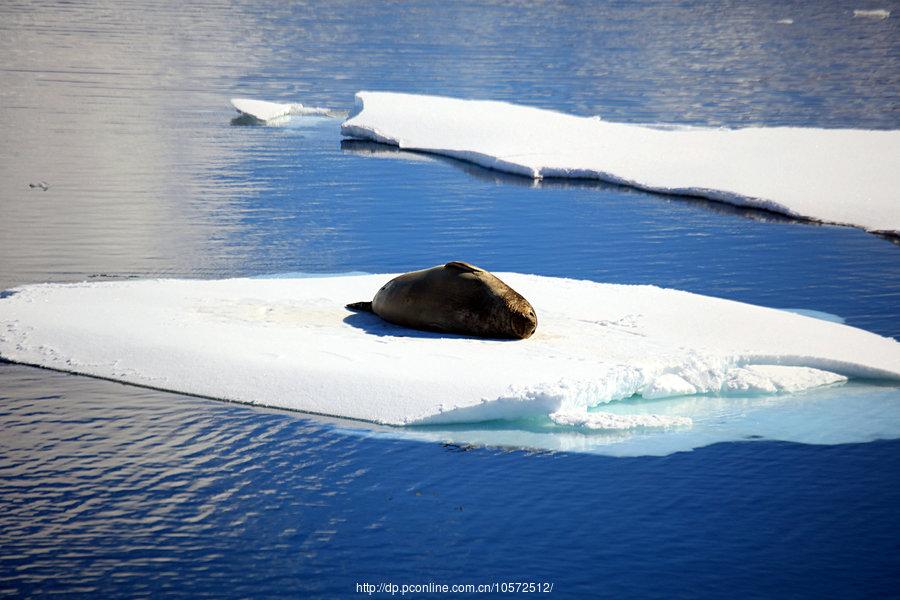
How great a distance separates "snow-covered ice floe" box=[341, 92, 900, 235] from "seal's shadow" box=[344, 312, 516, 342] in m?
6.80

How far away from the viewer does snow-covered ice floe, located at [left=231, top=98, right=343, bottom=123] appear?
70.3 ft

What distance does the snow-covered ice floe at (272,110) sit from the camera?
70.3ft

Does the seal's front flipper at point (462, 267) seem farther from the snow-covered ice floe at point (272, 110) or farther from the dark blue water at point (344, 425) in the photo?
the snow-covered ice floe at point (272, 110)

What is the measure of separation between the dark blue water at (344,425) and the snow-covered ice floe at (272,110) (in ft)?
1.74

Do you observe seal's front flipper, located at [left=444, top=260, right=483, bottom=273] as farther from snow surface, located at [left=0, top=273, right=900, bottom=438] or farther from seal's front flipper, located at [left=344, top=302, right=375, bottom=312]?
seal's front flipper, located at [left=344, top=302, right=375, bottom=312]

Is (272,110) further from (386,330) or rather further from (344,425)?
(344,425)

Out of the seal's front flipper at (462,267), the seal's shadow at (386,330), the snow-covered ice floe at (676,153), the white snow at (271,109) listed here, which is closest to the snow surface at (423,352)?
the seal's shadow at (386,330)

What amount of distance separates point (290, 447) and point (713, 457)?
2.46 metres

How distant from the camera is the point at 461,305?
866 centimetres

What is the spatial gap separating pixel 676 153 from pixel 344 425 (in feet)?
37.9

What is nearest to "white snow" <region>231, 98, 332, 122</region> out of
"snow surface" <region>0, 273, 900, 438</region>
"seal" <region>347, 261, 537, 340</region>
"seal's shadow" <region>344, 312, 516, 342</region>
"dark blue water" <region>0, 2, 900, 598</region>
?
"dark blue water" <region>0, 2, 900, 598</region>

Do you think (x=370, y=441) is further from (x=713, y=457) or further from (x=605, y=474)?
(x=713, y=457)

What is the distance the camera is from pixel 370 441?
6.94 meters

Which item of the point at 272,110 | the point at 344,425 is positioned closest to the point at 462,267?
the point at 344,425
